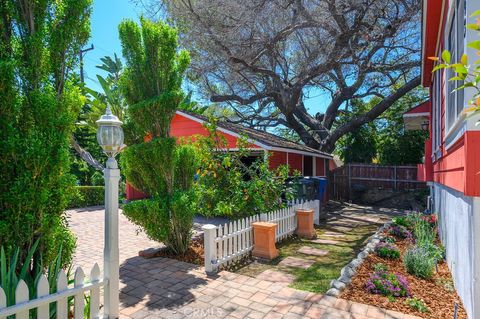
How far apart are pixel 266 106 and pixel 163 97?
1642 cm

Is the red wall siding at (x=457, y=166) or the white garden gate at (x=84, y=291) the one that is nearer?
the white garden gate at (x=84, y=291)

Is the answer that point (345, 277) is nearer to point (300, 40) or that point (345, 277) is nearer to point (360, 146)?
point (300, 40)

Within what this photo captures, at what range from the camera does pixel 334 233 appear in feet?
27.8

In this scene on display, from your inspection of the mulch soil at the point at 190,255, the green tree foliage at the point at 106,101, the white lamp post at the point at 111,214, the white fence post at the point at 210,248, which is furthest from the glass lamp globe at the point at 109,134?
the green tree foliage at the point at 106,101

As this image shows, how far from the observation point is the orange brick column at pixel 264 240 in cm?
591

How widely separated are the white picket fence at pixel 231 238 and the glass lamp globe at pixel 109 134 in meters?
2.12

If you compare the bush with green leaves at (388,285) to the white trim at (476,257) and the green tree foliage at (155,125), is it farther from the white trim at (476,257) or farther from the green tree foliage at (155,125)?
the green tree foliage at (155,125)

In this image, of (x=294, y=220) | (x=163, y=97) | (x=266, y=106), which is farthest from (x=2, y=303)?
(x=266, y=106)

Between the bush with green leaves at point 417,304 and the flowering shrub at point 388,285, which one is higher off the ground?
the flowering shrub at point 388,285

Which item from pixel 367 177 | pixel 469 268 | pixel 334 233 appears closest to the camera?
pixel 469 268

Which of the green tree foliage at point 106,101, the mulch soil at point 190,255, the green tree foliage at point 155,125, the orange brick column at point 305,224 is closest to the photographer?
the green tree foliage at point 155,125

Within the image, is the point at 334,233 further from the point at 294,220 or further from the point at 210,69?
the point at 210,69

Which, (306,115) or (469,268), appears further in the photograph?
(306,115)

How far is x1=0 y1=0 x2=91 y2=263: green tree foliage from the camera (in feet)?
9.57
